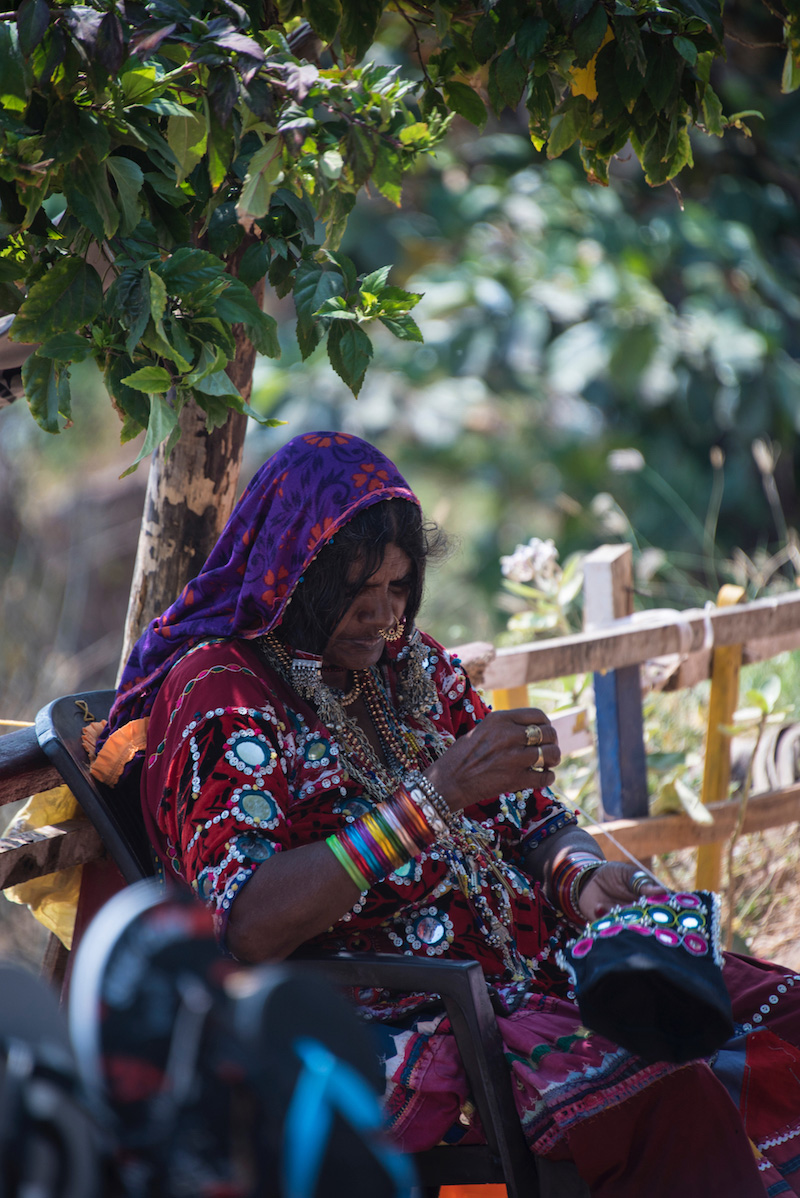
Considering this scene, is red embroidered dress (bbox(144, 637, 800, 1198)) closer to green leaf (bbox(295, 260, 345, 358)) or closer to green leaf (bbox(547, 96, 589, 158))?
green leaf (bbox(295, 260, 345, 358))

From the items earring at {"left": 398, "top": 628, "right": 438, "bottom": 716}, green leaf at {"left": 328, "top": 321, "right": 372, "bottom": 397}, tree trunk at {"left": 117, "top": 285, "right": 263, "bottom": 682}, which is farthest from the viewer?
tree trunk at {"left": 117, "top": 285, "right": 263, "bottom": 682}

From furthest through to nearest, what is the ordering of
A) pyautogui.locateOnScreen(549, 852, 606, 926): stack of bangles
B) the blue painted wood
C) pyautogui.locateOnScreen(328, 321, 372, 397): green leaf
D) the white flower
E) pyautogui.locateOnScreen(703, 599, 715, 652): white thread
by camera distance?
the white flower
pyautogui.locateOnScreen(703, 599, 715, 652): white thread
the blue painted wood
pyautogui.locateOnScreen(549, 852, 606, 926): stack of bangles
pyautogui.locateOnScreen(328, 321, 372, 397): green leaf

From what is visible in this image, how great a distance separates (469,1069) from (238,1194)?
1.00 metres

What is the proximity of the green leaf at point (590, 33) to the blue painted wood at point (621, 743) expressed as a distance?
1.88 metres

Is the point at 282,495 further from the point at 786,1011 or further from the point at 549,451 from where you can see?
the point at 549,451

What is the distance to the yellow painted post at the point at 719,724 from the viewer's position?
3588mm

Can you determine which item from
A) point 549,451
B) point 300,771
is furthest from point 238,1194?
point 549,451

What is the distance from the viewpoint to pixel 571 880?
213 centimetres

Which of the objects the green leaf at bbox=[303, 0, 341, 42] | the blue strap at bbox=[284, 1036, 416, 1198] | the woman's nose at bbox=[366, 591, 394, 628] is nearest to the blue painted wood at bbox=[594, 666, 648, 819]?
the woman's nose at bbox=[366, 591, 394, 628]

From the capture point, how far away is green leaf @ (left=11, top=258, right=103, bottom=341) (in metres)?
1.68

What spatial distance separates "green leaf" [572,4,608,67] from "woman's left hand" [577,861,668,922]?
142cm

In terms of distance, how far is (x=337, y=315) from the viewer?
1798 millimetres

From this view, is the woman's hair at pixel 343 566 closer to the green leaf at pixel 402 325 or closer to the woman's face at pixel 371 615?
the woman's face at pixel 371 615

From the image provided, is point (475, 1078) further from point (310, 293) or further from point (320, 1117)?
point (310, 293)
